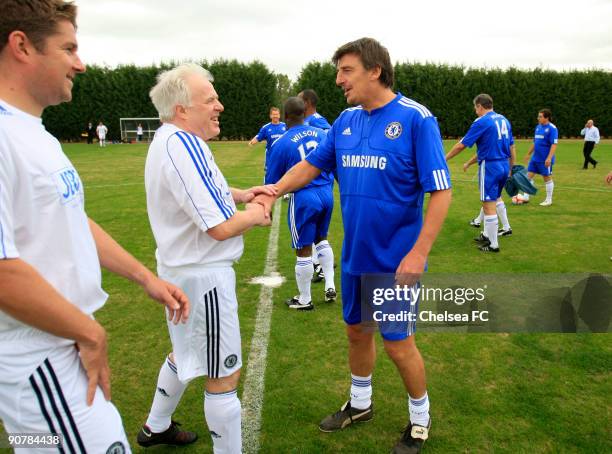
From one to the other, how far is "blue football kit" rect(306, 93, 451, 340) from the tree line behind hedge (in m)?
34.3

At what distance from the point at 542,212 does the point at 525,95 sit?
2979 cm

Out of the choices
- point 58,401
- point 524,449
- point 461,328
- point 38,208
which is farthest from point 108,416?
point 461,328

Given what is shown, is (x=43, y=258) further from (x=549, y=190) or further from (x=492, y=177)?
(x=549, y=190)

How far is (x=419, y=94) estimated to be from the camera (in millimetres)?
36844

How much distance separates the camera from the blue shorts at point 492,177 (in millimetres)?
8047

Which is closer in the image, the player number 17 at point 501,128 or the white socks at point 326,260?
the white socks at point 326,260

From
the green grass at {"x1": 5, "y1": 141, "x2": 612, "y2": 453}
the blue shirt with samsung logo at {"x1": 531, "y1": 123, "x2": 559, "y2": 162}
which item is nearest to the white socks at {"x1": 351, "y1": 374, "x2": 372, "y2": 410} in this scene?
the green grass at {"x1": 5, "y1": 141, "x2": 612, "y2": 453}

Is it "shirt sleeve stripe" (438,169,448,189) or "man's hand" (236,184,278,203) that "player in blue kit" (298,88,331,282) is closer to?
"man's hand" (236,184,278,203)

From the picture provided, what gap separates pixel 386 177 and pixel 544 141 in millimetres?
11153

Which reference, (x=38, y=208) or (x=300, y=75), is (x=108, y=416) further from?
(x=300, y=75)

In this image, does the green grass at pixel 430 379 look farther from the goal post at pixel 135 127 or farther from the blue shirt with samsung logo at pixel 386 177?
the goal post at pixel 135 127

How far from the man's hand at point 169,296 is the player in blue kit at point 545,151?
11.6 metres

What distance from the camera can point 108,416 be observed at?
1.66 metres

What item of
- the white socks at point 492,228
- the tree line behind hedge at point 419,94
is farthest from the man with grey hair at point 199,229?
the tree line behind hedge at point 419,94
